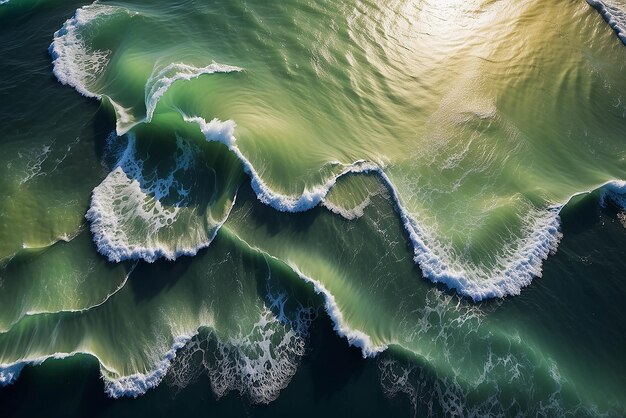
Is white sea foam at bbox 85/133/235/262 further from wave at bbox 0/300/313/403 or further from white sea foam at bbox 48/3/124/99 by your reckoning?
white sea foam at bbox 48/3/124/99

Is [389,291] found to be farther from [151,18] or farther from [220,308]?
[151,18]

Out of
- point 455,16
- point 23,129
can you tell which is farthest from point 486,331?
point 23,129

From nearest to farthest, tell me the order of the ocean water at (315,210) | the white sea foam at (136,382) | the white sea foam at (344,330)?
the white sea foam at (136,382)
the ocean water at (315,210)
the white sea foam at (344,330)

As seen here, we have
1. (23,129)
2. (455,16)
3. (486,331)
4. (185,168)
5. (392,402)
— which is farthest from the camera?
(455,16)

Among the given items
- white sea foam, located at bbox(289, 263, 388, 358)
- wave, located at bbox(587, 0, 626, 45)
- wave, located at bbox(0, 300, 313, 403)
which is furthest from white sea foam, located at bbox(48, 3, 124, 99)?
wave, located at bbox(587, 0, 626, 45)

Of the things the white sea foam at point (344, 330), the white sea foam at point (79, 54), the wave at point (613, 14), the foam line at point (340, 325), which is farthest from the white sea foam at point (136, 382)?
the wave at point (613, 14)

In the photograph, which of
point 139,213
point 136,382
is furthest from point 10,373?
point 139,213

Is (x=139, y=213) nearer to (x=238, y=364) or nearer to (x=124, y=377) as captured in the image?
(x=124, y=377)

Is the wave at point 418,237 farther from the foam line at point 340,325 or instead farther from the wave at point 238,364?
the wave at point 238,364
